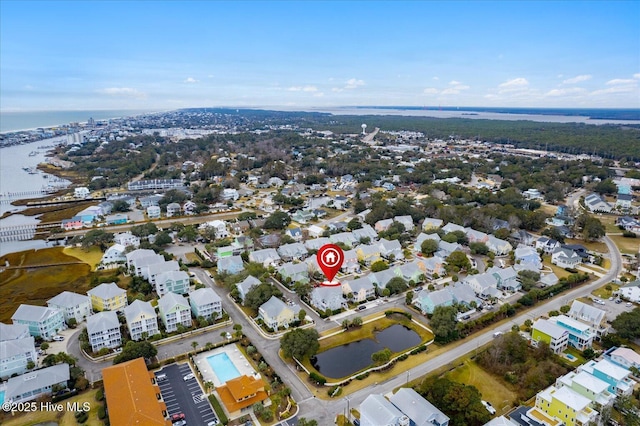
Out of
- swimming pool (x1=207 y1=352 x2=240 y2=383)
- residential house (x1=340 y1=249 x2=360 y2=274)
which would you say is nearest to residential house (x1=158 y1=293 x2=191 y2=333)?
swimming pool (x1=207 y1=352 x2=240 y2=383)

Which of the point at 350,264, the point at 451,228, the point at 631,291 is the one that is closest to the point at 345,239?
the point at 350,264

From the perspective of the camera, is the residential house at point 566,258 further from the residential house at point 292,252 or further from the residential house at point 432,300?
the residential house at point 292,252

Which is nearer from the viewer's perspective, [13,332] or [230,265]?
[13,332]

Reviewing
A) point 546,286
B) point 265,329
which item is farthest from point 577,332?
point 265,329

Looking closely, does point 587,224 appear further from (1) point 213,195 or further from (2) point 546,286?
(1) point 213,195

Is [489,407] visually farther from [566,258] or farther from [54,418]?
[566,258]

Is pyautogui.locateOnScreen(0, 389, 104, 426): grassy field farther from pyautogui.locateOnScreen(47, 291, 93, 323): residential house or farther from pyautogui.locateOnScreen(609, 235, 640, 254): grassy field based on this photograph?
pyautogui.locateOnScreen(609, 235, 640, 254): grassy field

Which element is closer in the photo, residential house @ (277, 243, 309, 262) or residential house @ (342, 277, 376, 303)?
residential house @ (342, 277, 376, 303)

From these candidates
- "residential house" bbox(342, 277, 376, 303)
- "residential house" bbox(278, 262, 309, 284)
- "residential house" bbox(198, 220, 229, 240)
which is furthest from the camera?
"residential house" bbox(198, 220, 229, 240)
